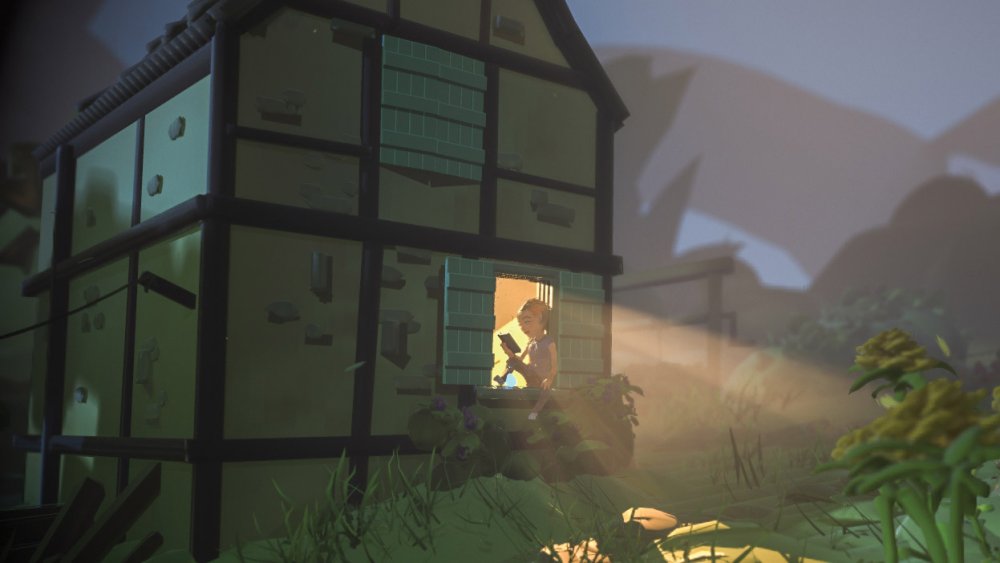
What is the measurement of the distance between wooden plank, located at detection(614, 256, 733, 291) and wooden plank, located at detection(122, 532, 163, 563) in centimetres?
833

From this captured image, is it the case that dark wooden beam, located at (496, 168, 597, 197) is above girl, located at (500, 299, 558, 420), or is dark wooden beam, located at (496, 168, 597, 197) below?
above

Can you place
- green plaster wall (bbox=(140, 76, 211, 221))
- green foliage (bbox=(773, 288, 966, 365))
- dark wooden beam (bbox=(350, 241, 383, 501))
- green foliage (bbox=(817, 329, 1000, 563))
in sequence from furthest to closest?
green foliage (bbox=(773, 288, 966, 365)), dark wooden beam (bbox=(350, 241, 383, 501)), green plaster wall (bbox=(140, 76, 211, 221)), green foliage (bbox=(817, 329, 1000, 563))

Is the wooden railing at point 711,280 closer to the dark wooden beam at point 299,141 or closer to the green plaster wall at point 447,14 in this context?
the green plaster wall at point 447,14

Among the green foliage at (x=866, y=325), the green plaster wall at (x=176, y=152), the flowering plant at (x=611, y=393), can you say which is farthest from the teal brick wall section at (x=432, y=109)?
the green foliage at (x=866, y=325)

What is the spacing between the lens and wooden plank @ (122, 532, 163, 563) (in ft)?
21.1

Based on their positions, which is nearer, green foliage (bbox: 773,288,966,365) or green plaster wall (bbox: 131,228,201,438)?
green plaster wall (bbox: 131,228,201,438)

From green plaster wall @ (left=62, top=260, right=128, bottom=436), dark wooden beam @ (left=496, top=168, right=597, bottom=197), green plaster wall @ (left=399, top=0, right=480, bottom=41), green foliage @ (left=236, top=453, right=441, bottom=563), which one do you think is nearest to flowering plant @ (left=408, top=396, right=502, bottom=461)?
green foliage @ (left=236, top=453, right=441, bottom=563)

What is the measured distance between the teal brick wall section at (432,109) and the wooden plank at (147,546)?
3.22 metres

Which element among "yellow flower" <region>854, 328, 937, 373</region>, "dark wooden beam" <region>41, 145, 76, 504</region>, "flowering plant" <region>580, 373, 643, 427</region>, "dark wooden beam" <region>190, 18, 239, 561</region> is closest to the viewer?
"yellow flower" <region>854, 328, 937, 373</region>

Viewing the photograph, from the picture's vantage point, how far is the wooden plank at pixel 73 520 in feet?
21.8

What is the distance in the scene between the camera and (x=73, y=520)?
6852mm

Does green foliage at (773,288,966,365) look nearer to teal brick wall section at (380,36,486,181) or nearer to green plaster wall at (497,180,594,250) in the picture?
green plaster wall at (497,180,594,250)

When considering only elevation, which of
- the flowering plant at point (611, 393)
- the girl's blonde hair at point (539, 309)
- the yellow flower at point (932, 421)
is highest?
the girl's blonde hair at point (539, 309)

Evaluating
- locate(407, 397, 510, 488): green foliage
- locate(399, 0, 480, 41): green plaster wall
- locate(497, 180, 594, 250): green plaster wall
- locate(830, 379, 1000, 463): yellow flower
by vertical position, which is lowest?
locate(407, 397, 510, 488): green foliage
